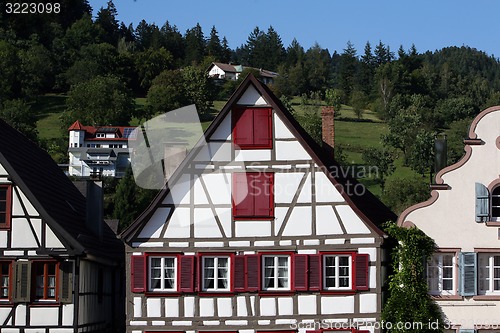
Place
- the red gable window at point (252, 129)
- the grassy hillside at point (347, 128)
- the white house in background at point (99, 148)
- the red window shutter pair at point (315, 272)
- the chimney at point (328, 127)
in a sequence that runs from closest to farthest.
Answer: the red window shutter pair at point (315, 272), the red gable window at point (252, 129), the chimney at point (328, 127), the grassy hillside at point (347, 128), the white house in background at point (99, 148)

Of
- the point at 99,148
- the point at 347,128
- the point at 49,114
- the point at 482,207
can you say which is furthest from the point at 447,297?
the point at 49,114

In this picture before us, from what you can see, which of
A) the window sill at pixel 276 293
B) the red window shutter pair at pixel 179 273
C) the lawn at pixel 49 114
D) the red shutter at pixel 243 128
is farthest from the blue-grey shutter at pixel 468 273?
the lawn at pixel 49 114

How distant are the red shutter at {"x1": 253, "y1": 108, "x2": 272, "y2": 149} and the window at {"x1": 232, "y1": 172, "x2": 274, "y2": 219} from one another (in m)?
1.02

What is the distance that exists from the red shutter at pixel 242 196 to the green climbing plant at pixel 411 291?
185 inches

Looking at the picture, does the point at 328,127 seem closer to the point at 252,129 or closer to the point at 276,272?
the point at 252,129

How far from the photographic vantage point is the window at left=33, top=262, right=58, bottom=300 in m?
34.3

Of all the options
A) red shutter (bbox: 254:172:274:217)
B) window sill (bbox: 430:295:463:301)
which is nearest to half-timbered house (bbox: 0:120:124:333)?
red shutter (bbox: 254:172:274:217)

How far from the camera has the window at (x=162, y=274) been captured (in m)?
34.2

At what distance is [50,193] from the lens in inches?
1426

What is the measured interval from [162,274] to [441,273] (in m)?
9.32

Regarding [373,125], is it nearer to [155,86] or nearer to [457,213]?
[155,86]

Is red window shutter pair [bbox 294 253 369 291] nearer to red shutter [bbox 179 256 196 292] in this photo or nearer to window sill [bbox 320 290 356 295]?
window sill [bbox 320 290 356 295]

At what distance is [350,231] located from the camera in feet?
111

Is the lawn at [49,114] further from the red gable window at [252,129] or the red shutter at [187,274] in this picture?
the red shutter at [187,274]
